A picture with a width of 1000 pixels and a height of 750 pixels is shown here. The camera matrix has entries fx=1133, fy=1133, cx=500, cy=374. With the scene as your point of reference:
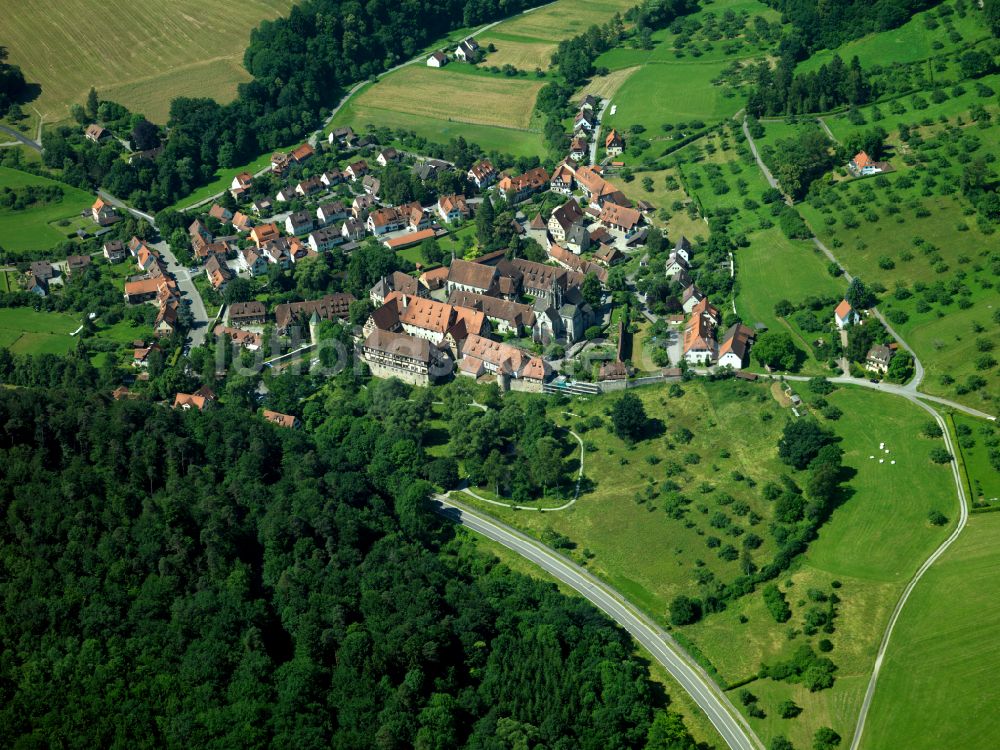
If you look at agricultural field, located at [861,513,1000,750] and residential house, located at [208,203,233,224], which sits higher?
agricultural field, located at [861,513,1000,750]

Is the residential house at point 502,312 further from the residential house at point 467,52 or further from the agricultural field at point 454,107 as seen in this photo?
the residential house at point 467,52

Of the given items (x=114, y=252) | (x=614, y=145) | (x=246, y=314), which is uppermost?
(x=614, y=145)

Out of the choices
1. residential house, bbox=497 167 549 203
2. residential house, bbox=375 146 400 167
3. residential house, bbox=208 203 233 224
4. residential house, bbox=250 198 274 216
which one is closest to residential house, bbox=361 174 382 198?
residential house, bbox=375 146 400 167

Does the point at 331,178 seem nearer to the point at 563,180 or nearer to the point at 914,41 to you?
the point at 563,180

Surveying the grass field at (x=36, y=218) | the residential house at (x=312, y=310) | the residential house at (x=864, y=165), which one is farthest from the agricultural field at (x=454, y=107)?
the residential house at (x=312, y=310)

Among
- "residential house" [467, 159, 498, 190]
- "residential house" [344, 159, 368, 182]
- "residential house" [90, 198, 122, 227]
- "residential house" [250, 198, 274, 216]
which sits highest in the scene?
"residential house" [467, 159, 498, 190]

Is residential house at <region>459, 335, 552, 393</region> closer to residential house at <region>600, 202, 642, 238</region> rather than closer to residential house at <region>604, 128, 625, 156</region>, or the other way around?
residential house at <region>600, 202, 642, 238</region>

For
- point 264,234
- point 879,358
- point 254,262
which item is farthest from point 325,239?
point 879,358
